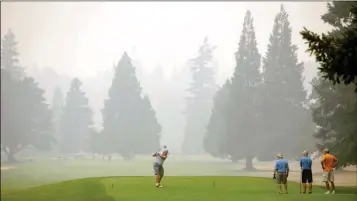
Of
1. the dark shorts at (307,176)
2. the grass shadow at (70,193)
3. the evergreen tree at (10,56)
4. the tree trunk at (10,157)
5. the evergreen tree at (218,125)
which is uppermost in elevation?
the evergreen tree at (10,56)

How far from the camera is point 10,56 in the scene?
40500mm

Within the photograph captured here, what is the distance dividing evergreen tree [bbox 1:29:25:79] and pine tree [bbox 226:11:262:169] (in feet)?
58.8

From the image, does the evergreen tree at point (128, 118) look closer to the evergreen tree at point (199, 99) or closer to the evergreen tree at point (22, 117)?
the evergreen tree at point (199, 99)

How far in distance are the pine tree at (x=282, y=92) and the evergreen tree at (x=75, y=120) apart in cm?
1469

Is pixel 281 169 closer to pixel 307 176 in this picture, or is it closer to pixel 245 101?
pixel 307 176

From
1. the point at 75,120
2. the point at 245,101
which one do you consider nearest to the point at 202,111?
the point at 245,101

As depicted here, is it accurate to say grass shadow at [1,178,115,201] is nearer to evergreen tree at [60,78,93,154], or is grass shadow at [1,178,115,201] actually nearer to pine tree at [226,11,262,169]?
pine tree at [226,11,262,169]

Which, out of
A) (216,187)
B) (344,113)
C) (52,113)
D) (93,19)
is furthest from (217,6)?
(216,187)

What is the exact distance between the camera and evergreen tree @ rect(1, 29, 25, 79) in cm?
4012

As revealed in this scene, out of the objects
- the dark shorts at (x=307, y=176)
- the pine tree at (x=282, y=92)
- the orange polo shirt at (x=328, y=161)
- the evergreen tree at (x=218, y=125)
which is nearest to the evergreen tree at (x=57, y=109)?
the evergreen tree at (x=218, y=125)

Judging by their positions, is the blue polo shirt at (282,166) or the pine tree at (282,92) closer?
the blue polo shirt at (282,166)

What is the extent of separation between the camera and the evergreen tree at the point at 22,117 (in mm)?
39938

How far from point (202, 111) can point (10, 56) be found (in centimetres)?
1659

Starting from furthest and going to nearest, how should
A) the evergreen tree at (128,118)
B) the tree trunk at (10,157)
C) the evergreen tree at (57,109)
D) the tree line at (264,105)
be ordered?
the evergreen tree at (57,109) → the tree trunk at (10,157) → the evergreen tree at (128,118) → the tree line at (264,105)
